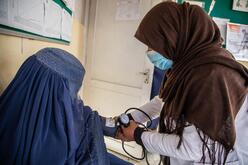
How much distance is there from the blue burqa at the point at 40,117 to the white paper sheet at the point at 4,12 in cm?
26

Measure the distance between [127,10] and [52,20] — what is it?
117 centimetres

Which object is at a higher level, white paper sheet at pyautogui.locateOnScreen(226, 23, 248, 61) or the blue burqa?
white paper sheet at pyautogui.locateOnScreen(226, 23, 248, 61)

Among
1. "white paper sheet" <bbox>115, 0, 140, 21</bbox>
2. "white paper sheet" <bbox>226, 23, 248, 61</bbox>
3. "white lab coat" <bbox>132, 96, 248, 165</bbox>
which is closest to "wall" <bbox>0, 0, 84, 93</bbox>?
"white lab coat" <bbox>132, 96, 248, 165</bbox>

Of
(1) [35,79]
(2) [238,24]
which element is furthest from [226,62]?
(2) [238,24]

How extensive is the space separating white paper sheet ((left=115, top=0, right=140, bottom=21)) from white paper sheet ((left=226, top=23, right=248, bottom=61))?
104 cm

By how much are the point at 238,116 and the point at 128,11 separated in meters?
1.64

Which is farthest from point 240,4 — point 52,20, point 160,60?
point 52,20

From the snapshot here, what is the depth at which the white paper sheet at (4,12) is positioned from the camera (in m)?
0.77

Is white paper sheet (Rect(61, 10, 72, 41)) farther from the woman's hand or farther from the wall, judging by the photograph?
the woman's hand

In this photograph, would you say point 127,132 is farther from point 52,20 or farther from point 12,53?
point 52,20

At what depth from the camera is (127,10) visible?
7.25 ft

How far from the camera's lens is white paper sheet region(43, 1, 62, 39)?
3.72 ft

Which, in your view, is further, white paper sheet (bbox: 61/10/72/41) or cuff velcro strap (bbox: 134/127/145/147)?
white paper sheet (bbox: 61/10/72/41)

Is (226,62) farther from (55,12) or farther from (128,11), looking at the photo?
(128,11)
